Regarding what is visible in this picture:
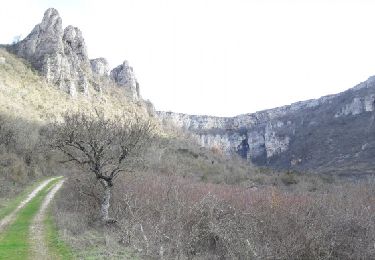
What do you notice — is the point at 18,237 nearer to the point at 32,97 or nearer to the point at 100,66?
the point at 32,97

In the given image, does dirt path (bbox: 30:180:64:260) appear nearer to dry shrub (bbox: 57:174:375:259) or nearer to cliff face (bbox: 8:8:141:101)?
dry shrub (bbox: 57:174:375:259)

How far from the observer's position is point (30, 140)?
2162 inches

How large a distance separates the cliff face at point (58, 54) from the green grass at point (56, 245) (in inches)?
3288

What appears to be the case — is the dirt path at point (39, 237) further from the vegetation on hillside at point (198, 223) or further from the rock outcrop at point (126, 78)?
the rock outcrop at point (126, 78)

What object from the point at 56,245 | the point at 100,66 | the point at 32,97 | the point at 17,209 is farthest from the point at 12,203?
the point at 100,66

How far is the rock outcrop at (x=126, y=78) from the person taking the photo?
156 meters

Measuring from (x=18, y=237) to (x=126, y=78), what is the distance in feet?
471

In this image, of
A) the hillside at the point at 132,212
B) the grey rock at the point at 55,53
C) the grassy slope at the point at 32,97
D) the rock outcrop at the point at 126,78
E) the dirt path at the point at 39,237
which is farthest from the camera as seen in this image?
the rock outcrop at the point at 126,78

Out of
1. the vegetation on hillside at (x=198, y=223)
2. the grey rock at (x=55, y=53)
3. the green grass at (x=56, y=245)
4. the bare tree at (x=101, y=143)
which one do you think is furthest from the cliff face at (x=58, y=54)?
the green grass at (x=56, y=245)

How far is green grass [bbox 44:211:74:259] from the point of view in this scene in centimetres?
1631

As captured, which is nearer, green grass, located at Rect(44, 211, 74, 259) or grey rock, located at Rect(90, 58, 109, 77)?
green grass, located at Rect(44, 211, 74, 259)

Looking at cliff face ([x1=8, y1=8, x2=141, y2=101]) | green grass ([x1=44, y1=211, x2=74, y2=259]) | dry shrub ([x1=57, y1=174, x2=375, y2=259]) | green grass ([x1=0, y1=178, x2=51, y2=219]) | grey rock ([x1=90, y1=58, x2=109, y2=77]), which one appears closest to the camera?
green grass ([x1=44, y1=211, x2=74, y2=259])

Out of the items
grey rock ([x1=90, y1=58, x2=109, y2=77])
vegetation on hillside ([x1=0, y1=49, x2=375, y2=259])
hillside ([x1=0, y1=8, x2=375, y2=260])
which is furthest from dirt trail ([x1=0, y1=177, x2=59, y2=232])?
grey rock ([x1=90, y1=58, x2=109, y2=77])

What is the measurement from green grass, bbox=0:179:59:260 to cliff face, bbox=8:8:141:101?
77881mm
